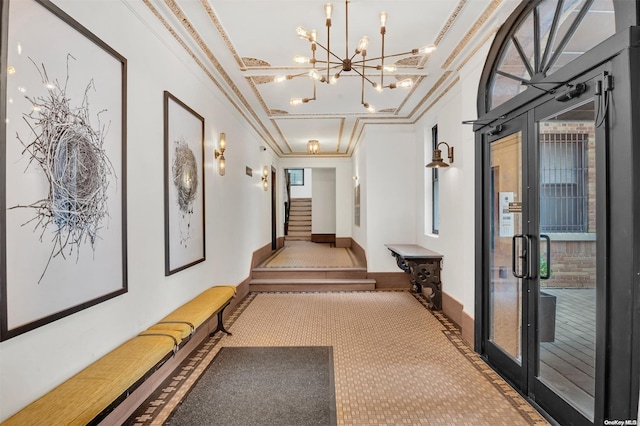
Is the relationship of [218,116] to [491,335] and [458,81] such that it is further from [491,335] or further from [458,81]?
[491,335]

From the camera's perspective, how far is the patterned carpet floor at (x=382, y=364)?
258cm

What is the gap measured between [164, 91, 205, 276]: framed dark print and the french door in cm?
309

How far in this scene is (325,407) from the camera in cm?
267

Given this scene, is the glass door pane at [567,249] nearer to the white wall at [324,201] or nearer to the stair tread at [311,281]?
the stair tread at [311,281]

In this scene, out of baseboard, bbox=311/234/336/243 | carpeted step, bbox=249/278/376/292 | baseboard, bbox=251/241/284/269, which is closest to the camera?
carpeted step, bbox=249/278/376/292

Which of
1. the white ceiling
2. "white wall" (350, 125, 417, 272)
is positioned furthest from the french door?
"white wall" (350, 125, 417, 272)

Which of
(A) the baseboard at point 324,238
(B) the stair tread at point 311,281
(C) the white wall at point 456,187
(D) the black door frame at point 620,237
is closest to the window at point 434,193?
(C) the white wall at point 456,187

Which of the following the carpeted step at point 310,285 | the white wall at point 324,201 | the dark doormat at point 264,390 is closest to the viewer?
the dark doormat at point 264,390

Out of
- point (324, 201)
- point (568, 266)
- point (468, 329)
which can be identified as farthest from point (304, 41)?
point (324, 201)

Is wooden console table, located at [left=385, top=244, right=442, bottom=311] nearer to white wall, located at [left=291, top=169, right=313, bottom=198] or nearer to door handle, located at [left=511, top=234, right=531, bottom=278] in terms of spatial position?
door handle, located at [left=511, top=234, right=531, bottom=278]

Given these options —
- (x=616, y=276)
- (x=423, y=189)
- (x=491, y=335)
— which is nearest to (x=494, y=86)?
(x=616, y=276)

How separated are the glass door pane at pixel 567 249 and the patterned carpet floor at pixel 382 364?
0.48 metres

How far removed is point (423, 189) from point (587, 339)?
3699 mm

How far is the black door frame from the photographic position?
1.84 meters
